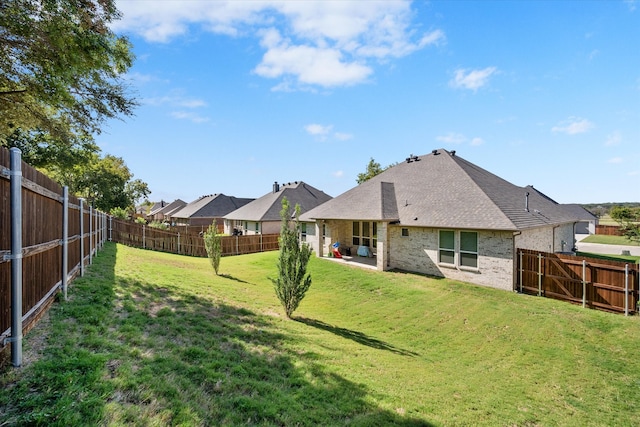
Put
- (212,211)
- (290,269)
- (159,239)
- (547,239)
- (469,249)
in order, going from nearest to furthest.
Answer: (290,269) < (469,249) < (547,239) < (159,239) < (212,211)

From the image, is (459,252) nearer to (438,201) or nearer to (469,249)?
(469,249)

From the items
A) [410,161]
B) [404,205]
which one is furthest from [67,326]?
[410,161]

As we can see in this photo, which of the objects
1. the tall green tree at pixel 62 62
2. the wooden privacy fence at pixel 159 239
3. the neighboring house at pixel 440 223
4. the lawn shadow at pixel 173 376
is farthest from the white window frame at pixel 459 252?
the wooden privacy fence at pixel 159 239

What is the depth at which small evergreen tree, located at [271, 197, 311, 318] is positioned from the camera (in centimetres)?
971

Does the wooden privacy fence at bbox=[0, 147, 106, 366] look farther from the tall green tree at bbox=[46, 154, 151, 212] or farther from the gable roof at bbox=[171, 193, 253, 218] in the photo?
the gable roof at bbox=[171, 193, 253, 218]

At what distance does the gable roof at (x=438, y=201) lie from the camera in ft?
47.8

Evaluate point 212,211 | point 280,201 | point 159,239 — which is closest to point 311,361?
point 159,239

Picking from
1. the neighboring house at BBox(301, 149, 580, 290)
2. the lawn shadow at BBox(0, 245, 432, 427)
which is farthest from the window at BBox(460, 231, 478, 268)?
the lawn shadow at BBox(0, 245, 432, 427)

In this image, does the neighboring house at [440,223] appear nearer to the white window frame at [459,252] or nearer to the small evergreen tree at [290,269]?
the white window frame at [459,252]

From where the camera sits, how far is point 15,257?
137 inches

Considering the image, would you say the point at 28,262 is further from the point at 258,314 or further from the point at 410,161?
the point at 410,161

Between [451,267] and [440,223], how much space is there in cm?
227

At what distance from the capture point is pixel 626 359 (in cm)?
810

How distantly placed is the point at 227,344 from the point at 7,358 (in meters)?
3.12
